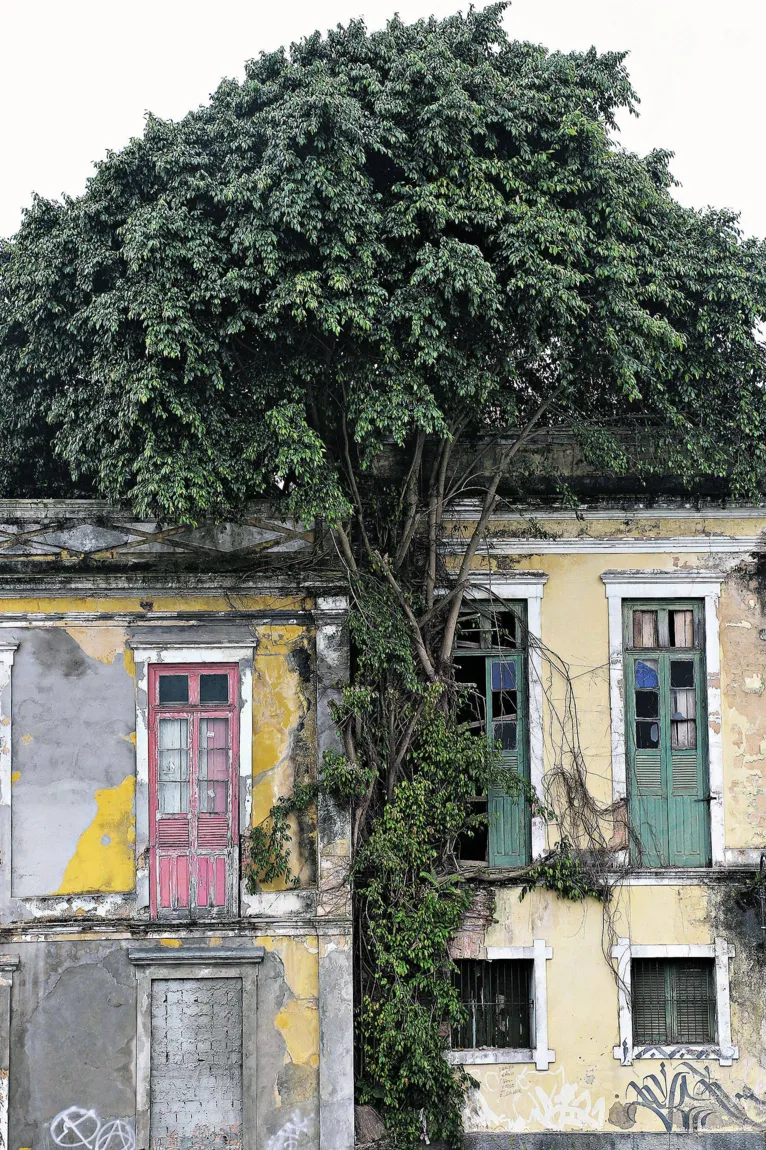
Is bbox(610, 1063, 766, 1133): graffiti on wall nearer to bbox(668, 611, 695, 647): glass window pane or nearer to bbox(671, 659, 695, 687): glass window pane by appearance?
bbox(671, 659, 695, 687): glass window pane

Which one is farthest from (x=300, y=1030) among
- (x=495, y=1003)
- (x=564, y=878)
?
(x=564, y=878)

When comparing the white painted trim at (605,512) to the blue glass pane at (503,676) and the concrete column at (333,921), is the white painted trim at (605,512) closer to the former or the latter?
the blue glass pane at (503,676)

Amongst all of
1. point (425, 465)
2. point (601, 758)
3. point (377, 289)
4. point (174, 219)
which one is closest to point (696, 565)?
point (601, 758)

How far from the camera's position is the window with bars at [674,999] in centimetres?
1183

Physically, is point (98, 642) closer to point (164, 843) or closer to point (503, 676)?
point (164, 843)

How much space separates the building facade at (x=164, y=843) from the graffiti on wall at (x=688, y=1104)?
300 centimetres

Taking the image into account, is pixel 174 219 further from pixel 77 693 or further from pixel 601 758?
pixel 601 758

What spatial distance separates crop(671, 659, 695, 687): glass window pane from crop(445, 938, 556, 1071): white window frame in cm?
303

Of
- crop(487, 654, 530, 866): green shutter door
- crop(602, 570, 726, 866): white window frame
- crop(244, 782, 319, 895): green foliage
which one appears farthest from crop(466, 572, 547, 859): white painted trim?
crop(244, 782, 319, 895): green foliage

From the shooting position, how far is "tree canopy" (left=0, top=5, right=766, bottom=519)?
9.96 metres

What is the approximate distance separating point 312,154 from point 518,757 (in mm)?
6324

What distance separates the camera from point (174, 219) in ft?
32.9

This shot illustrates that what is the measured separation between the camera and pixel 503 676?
12242 millimetres

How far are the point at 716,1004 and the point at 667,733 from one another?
2774 millimetres
